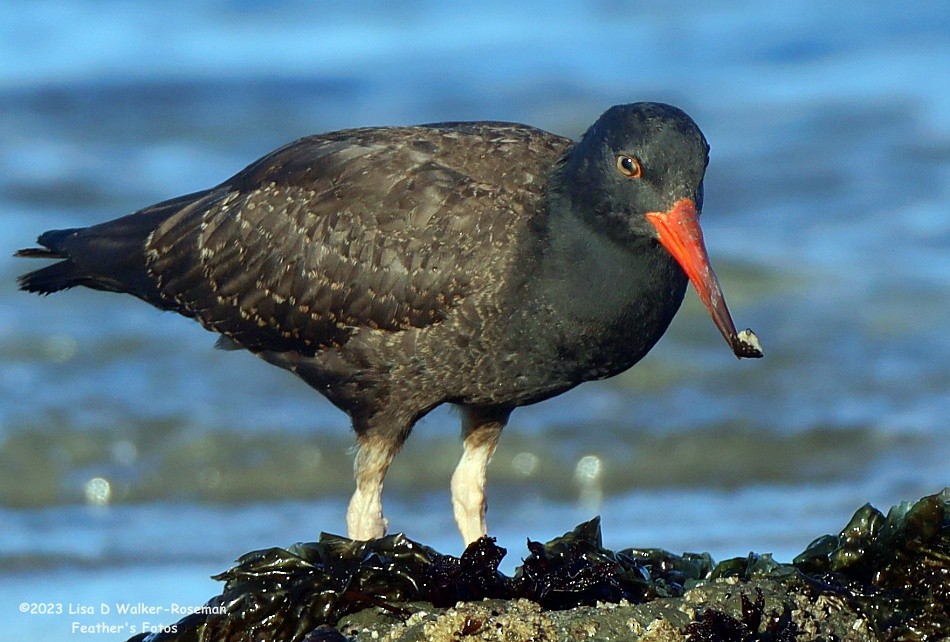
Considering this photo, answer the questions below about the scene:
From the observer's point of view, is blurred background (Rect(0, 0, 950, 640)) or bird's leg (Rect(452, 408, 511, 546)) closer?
bird's leg (Rect(452, 408, 511, 546))

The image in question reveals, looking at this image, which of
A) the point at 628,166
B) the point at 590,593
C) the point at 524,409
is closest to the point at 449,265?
the point at 628,166

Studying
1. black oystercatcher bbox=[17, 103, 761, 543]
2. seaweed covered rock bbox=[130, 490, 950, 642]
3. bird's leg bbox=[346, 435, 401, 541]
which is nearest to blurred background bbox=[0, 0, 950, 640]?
bird's leg bbox=[346, 435, 401, 541]

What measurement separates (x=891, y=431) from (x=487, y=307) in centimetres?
443

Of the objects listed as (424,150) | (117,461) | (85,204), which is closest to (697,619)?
(424,150)

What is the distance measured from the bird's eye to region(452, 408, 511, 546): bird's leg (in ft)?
4.68

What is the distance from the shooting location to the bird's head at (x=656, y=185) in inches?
207

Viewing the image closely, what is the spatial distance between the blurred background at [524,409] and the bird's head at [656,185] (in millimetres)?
2641

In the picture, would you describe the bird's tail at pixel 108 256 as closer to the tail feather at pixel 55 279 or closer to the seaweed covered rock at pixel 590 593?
the tail feather at pixel 55 279

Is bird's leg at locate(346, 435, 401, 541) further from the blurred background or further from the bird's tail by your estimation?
the bird's tail

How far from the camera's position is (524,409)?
31.8 feet

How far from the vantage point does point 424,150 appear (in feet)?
20.1

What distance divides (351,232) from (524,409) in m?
3.78

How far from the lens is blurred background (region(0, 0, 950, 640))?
8.45m

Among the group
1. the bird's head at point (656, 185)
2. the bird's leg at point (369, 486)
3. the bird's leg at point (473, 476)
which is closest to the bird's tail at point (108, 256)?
the bird's leg at point (369, 486)
